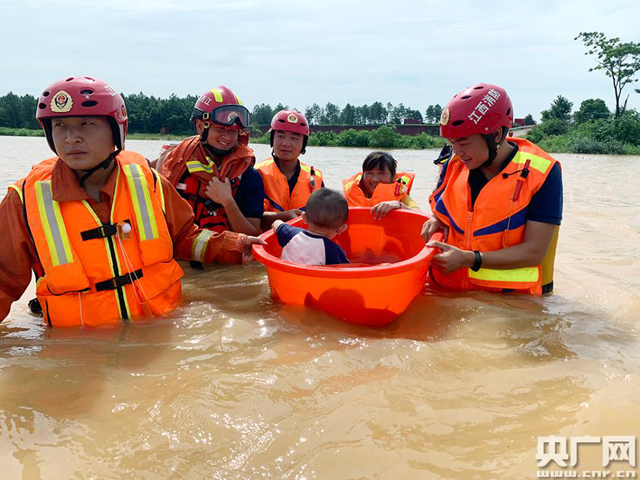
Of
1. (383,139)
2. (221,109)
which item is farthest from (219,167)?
(383,139)

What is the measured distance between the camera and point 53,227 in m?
2.74

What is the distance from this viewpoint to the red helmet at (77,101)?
2.62 meters

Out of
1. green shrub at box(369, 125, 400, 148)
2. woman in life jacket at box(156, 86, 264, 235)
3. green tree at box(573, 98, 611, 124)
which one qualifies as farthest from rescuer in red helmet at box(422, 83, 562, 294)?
green tree at box(573, 98, 611, 124)

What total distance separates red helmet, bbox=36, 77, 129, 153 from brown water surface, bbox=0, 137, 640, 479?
1302 mm

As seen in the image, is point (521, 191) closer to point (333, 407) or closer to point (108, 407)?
point (333, 407)

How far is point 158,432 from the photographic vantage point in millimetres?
1971

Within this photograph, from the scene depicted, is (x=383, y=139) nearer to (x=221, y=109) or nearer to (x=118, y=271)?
(x=221, y=109)

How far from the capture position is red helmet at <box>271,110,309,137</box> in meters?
5.11

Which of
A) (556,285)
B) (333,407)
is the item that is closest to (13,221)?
(333,407)

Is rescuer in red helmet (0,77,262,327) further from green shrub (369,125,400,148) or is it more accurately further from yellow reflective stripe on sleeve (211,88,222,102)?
green shrub (369,125,400,148)

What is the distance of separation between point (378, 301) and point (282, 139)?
9.33ft

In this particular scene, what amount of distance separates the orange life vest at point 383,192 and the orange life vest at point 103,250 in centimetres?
260

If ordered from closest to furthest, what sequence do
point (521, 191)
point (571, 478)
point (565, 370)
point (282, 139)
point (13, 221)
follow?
point (571, 478), point (565, 370), point (13, 221), point (521, 191), point (282, 139)

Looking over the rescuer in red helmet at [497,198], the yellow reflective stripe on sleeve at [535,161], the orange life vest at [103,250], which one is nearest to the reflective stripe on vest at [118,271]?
the orange life vest at [103,250]
